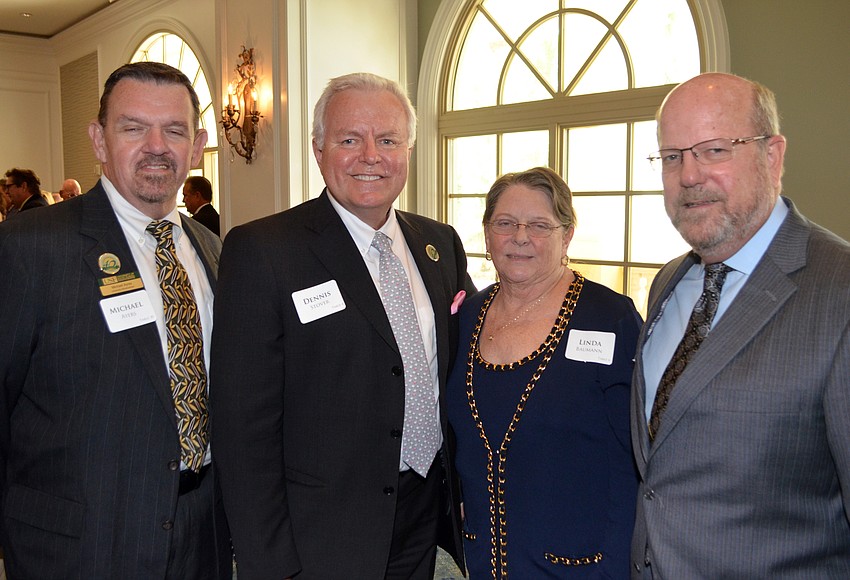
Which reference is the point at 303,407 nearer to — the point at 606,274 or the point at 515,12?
the point at 606,274

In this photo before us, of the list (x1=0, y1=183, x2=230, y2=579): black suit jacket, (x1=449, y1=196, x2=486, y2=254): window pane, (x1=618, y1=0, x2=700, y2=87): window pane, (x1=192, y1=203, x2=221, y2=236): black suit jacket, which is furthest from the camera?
(x1=192, y1=203, x2=221, y2=236): black suit jacket

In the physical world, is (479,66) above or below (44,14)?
below

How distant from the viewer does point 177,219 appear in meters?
1.95

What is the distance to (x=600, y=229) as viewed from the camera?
5.01 m

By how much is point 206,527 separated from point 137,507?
217 millimetres

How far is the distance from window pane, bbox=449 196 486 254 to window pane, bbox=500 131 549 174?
421 mm

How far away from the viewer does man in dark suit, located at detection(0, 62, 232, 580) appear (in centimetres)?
162

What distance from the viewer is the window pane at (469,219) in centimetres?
587

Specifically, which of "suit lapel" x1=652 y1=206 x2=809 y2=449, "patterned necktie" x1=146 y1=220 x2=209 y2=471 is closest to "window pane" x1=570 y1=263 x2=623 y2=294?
"suit lapel" x1=652 y1=206 x2=809 y2=449

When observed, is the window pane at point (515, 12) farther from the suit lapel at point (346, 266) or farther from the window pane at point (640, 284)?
the suit lapel at point (346, 266)

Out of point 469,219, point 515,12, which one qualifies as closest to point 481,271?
point 469,219

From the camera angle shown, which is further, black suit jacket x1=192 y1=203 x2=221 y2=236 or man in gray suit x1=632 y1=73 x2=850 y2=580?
black suit jacket x1=192 y1=203 x2=221 y2=236

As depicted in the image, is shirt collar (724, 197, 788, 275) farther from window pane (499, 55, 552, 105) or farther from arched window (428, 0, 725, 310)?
window pane (499, 55, 552, 105)

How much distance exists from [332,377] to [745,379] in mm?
952
